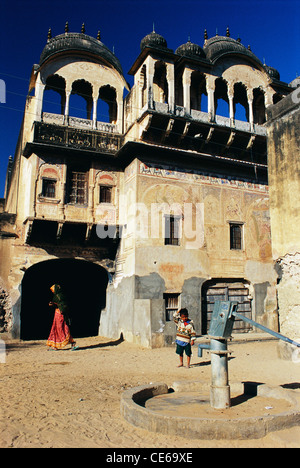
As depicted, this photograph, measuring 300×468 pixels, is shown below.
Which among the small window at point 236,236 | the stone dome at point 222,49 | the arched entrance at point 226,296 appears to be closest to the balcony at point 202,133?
the stone dome at point 222,49

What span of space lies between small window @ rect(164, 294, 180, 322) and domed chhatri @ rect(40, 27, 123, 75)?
10.6 m

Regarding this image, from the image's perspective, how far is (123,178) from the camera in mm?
16797

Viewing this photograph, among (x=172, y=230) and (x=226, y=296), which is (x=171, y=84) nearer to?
(x=172, y=230)

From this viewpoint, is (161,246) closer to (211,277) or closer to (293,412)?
(211,277)

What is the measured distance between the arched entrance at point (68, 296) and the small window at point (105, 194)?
4257 mm

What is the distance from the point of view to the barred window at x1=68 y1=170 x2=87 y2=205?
52.6 ft

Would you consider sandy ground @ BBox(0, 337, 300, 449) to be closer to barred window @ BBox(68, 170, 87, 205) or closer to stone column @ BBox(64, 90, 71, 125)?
barred window @ BBox(68, 170, 87, 205)

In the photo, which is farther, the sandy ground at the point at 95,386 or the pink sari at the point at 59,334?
the pink sari at the point at 59,334

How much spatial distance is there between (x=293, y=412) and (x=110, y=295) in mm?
13011

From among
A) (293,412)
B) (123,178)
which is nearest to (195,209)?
(123,178)

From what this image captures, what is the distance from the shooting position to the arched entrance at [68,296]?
1969cm

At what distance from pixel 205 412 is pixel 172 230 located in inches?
426

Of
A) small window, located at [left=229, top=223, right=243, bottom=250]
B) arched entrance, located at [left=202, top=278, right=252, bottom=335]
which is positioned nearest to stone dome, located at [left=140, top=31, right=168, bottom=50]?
small window, located at [left=229, top=223, right=243, bottom=250]

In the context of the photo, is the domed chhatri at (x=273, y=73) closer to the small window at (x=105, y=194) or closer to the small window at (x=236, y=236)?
the small window at (x=236, y=236)
